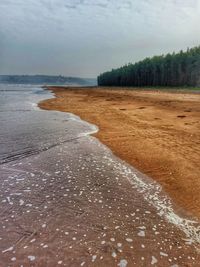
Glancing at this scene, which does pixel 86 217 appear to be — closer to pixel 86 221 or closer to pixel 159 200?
pixel 86 221

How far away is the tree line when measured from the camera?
62062 mm

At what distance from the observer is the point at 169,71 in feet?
238

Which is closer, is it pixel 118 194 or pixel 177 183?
pixel 118 194

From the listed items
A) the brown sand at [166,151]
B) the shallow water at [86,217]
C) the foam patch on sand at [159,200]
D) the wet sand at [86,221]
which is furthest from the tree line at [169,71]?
the wet sand at [86,221]

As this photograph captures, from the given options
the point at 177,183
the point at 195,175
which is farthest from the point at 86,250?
the point at 195,175

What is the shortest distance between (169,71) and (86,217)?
7376 centimetres

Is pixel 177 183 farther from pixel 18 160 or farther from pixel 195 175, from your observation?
pixel 18 160

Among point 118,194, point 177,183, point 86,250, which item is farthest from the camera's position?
point 177,183

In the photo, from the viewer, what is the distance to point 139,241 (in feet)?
11.2

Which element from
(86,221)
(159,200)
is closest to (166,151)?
(159,200)

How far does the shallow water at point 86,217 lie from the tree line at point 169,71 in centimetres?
5966

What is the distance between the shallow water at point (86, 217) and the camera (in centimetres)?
312

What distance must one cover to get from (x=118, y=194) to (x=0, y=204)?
2.11m

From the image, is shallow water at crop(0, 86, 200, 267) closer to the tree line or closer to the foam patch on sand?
the foam patch on sand
